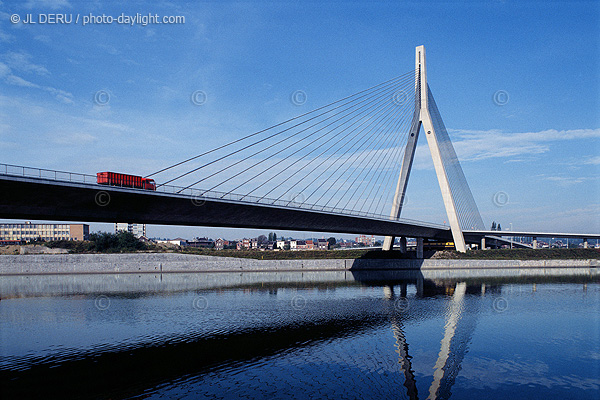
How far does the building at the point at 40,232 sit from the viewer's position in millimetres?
140750

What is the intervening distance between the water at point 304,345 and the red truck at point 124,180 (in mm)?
9617

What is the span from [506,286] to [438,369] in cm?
3430

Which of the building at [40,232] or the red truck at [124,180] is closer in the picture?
the red truck at [124,180]

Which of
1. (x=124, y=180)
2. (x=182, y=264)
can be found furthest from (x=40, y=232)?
(x=124, y=180)

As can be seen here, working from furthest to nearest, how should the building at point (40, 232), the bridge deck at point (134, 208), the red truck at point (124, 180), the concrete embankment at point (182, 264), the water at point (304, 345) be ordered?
the building at point (40, 232) < the concrete embankment at point (182, 264) < the red truck at point (124, 180) < the bridge deck at point (134, 208) < the water at point (304, 345)

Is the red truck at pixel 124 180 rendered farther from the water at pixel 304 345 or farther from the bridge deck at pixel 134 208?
the water at pixel 304 345

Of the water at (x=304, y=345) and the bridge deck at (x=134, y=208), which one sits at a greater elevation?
the bridge deck at (x=134, y=208)

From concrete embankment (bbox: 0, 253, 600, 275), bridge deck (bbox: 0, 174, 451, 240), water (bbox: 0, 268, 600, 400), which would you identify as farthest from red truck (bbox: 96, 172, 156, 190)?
concrete embankment (bbox: 0, 253, 600, 275)

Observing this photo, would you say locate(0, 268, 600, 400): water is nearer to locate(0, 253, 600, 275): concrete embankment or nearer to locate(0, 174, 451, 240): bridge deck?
locate(0, 174, 451, 240): bridge deck

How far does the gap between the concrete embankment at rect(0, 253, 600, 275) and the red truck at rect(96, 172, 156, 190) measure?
41.5m

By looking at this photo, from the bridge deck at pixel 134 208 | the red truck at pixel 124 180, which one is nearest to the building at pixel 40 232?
the bridge deck at pixel 134 208

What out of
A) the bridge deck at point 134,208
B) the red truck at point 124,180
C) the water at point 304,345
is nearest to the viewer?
the water at point 304,345

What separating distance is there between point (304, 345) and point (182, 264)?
171ft

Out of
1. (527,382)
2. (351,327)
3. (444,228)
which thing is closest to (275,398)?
(527,382)
